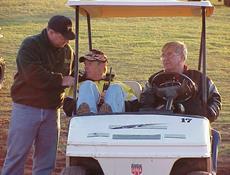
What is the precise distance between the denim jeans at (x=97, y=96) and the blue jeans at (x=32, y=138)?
56cm

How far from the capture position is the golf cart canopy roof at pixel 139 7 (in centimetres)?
626

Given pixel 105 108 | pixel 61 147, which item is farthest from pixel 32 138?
pixel 61 147

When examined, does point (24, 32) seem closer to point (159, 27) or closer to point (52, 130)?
point (159, 27)

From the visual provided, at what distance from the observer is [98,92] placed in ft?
21.4

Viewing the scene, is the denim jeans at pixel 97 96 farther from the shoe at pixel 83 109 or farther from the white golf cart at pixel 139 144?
the white golf cart at pixel 139 144

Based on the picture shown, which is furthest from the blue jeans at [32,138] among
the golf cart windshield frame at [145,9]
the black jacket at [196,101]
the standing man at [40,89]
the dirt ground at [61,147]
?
A: the dirt ground at [61,147]

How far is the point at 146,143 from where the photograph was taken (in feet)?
18.4

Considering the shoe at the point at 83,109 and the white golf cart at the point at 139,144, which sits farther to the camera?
the shoe at the point at 83,109

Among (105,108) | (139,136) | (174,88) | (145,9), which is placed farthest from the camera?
(145,9)

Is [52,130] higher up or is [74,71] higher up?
[74,71]

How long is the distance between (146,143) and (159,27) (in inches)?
892

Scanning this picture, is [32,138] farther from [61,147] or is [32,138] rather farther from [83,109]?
[61,147]

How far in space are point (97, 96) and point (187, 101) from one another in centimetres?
82

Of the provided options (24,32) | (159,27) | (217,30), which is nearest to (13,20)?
(24,32)
